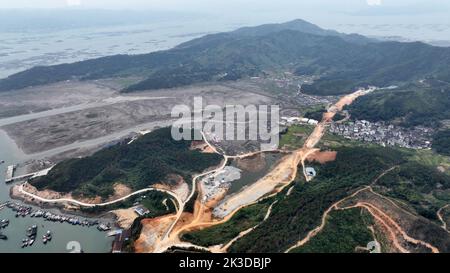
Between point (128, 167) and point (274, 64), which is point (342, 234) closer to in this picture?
point (128, 167)

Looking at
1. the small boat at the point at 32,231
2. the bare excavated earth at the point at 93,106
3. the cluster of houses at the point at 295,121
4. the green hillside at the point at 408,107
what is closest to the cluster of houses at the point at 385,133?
the green hillside at the point at 408,107

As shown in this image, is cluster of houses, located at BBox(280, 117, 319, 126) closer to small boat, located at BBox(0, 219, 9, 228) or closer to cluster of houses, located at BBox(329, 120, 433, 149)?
cluster of houses, located at BBox(329, 120, 433, 149)

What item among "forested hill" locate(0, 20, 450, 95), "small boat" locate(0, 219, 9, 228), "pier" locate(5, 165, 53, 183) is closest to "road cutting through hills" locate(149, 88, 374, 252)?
"small boat" locate(0, 219, 9, 228)

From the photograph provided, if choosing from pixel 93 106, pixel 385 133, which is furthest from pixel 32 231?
pixel 385 133

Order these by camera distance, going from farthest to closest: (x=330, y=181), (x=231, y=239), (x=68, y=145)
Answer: (x=68, y=145) < (x=330, y=181) < (x=231, y=239)

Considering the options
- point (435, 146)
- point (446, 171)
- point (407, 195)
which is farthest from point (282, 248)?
point (435, 146)

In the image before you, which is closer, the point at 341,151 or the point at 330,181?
the point at 330,181

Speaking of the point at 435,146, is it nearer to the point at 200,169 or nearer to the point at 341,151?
the point at 341,151
